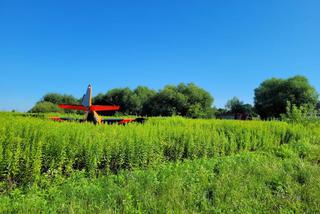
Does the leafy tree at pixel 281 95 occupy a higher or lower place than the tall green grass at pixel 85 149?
higher

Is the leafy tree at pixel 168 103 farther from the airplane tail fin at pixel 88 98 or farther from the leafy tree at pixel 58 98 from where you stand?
the airplane tail fin at pixel 88 98

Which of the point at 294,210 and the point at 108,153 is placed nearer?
the point at 294,210

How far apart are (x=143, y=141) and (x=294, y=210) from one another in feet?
10.6

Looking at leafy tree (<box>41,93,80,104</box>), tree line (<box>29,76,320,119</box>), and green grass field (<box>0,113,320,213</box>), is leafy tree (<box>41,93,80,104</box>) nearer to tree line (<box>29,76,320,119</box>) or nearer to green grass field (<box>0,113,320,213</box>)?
tree line (<box>29,76,320,119</box>)

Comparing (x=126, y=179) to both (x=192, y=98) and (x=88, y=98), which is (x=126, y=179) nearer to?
(x=88, y=98)

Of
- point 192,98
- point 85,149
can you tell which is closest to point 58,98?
point 192,98

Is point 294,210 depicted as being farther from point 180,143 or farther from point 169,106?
point 169,106

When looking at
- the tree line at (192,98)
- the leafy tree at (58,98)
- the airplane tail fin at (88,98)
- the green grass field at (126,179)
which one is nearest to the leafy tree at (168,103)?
the tree line at (192,98)

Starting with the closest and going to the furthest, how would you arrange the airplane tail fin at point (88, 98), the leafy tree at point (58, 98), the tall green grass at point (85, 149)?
the tall green grass at point (85, 149)
the airplane tail fin at point (88, 98)
the leafy tree at point (58, 98)

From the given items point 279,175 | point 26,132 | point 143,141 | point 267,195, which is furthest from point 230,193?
point 26,132

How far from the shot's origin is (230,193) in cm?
408

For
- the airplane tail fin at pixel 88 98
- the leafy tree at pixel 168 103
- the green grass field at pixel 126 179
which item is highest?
the leafy tree at pixel 168 103

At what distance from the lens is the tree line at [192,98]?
4538cm

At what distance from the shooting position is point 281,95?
4559cm
